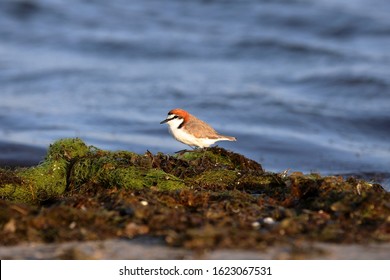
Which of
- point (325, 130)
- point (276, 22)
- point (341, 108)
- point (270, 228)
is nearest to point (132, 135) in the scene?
point (325, 130)

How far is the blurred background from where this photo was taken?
12.2m

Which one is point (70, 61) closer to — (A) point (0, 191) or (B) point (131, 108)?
(B) point (131, 108)

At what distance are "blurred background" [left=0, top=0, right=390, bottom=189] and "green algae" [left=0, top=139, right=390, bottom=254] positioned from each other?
10.6ft

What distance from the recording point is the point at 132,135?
41.0 ft

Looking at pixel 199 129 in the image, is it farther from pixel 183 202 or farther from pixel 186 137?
pixel 183 202

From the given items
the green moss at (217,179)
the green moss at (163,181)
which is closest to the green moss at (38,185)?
the green moss at (163,181)

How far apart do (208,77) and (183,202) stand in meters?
10.6

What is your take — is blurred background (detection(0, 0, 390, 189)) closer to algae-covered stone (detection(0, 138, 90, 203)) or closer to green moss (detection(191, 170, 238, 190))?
algae-covered stone (detection(0, 138, 90, 203))

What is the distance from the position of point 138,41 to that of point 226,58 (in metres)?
2.55

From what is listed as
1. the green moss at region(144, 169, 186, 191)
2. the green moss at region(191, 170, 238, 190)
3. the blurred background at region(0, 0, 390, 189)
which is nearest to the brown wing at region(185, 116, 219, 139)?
the green moss at region(191, 170, 238, 190)

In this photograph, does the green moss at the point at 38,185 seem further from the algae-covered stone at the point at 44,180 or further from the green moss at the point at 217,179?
the green moss at the point at 217,179

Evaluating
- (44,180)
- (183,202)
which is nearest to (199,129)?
(44,180)

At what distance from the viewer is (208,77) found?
54.9 feet
